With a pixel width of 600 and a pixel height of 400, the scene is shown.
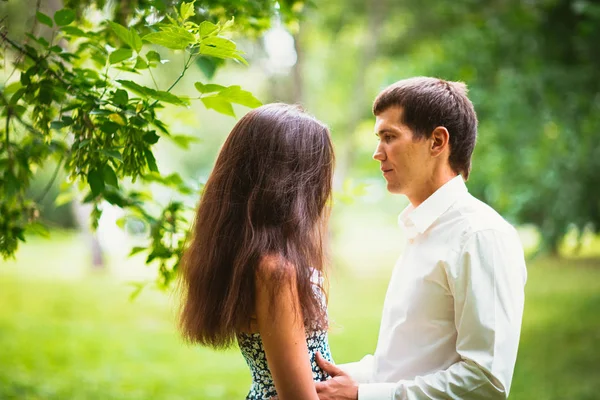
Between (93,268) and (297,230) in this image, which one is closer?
(297,230)

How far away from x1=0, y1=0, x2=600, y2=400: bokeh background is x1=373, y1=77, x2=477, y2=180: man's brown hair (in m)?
0.78

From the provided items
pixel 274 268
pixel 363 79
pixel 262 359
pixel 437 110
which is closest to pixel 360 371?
pixel 262 359

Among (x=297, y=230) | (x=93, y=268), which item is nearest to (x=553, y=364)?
(x=297, y=230)

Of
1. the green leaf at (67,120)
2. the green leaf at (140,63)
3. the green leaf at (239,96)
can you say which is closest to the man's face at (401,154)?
the green leaf at (239,96)

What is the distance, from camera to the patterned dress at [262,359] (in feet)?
7.13

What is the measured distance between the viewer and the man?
2.04 metres

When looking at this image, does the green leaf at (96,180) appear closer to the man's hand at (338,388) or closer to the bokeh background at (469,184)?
the bokeh background at (469,184)

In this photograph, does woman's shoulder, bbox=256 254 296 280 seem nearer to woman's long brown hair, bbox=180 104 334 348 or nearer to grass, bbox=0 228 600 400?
woman's long brown hair, bbox=180 104 334 348

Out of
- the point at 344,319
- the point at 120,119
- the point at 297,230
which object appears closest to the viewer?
the point at 297,230

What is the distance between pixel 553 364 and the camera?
830 cm

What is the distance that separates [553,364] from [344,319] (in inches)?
166

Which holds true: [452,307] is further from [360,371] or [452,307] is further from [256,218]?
[256,218]

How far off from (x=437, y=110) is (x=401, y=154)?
8.1 inches

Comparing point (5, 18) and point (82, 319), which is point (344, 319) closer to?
point (82, 319)
